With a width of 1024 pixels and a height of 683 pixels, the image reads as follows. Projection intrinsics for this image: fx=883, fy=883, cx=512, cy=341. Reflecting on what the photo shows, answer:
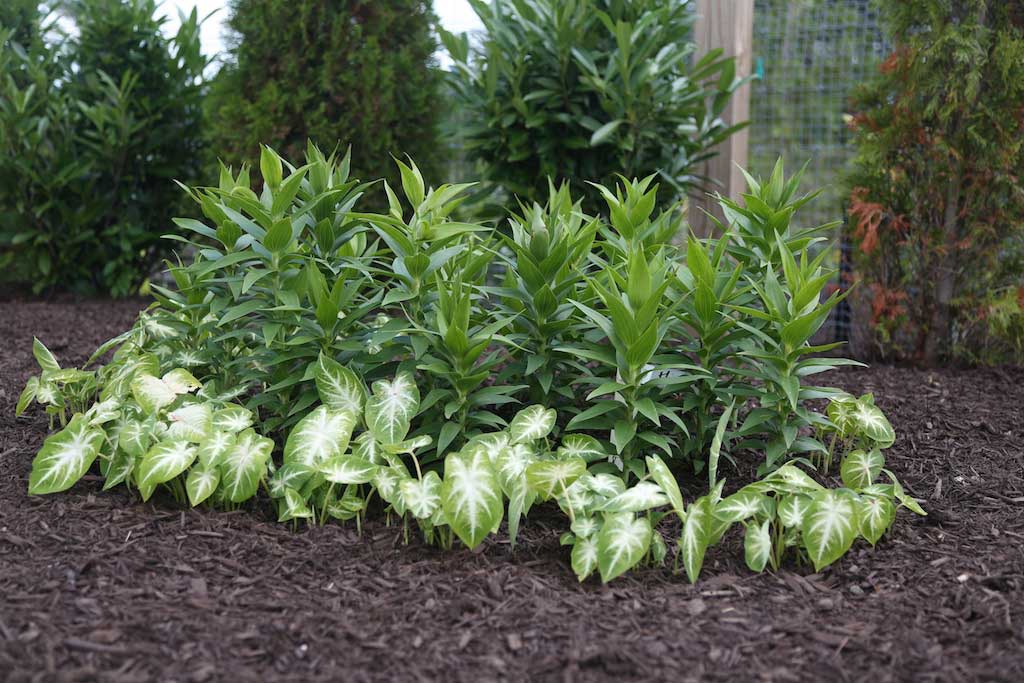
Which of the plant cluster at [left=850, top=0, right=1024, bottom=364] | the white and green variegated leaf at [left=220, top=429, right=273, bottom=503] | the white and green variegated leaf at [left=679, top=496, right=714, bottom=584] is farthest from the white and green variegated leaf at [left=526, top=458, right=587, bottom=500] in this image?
the plant cluster at [left=850, top=0, right=1024, bottom=364]

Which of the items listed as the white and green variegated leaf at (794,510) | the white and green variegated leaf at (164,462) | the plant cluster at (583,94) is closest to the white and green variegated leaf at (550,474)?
the white and green variegated leaf at (794,510)

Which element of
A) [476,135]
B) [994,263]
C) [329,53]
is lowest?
[994,263]

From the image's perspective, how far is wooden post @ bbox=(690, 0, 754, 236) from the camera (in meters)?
5.29

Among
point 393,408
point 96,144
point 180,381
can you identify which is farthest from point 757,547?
point 96,144

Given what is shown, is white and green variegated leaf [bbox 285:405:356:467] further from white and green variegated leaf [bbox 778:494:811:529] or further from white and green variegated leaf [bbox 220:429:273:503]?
white and green variegated leaf [bbox 778:494:811:529]

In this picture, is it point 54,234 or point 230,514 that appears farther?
point 54,234

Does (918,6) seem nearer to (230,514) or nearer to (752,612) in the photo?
(752,612)

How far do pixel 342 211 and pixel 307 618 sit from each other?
1.43 metres

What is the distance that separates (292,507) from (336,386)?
44cm

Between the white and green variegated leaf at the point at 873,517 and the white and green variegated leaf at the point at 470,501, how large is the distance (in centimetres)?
103

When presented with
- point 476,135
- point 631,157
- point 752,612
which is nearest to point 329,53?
point 476,135

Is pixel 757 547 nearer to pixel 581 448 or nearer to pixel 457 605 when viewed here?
pixel 581 448

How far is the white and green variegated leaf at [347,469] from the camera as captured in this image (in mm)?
2549

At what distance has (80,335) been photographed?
493 cm
